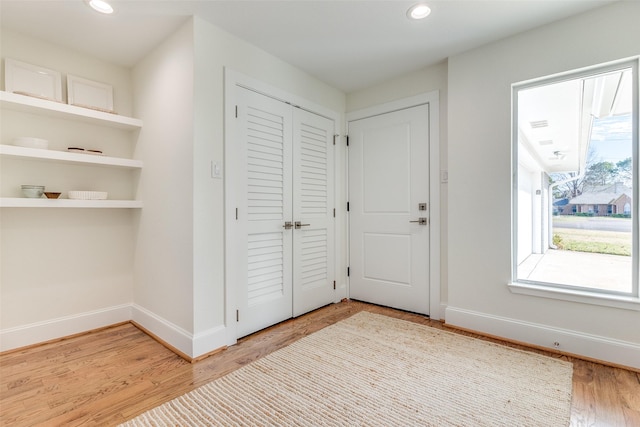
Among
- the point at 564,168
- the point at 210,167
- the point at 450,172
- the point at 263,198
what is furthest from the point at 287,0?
the point at 564,168

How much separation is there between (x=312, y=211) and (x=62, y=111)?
2.15 meters

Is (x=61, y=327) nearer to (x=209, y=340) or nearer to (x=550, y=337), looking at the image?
(x=209, y=340)

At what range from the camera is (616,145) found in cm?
202

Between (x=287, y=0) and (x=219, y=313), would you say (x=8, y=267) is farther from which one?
(x=287, y=0)

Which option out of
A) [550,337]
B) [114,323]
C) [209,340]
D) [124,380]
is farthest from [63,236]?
[550,337]

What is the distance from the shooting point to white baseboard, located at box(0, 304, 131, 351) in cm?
220

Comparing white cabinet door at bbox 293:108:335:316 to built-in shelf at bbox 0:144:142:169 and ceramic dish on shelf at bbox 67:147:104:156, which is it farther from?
ceramic dish on shelf at bbox 67:147:104:156

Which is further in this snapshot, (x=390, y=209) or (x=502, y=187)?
(x=390, y=209)

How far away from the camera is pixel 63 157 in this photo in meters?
2.22

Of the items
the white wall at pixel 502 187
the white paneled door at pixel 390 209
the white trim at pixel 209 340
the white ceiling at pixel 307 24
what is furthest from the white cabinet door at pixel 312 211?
the white wall at pixel 502 187

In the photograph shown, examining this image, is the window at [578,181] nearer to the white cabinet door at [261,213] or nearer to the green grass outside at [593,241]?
the green grass outside at [593,241]

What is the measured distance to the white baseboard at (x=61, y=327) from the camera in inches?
86.6

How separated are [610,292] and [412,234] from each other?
1450mm

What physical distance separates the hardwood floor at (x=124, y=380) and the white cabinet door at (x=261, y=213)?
265mm
